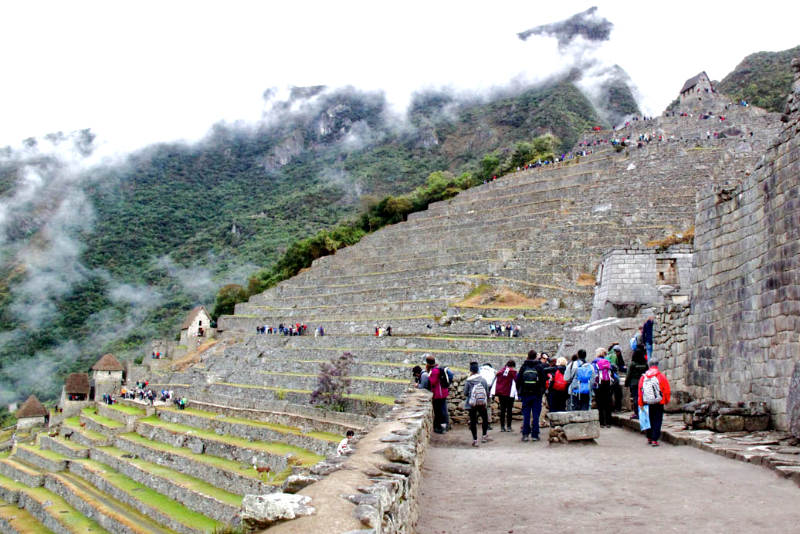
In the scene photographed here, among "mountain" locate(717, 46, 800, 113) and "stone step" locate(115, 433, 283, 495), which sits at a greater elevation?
"mountain" locate(717, 46, 800, 113)

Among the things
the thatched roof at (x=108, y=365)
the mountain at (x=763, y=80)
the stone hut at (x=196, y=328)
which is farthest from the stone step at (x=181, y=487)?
the mountain at (x=763, y=80)

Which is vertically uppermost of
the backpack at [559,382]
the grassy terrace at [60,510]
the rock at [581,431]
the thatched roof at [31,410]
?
the backpack at [559,382]

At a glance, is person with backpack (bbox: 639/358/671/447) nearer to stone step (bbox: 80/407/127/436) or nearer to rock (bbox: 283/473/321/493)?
rock (bbox: 283/473/321/493)

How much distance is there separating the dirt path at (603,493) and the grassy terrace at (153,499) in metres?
8.13

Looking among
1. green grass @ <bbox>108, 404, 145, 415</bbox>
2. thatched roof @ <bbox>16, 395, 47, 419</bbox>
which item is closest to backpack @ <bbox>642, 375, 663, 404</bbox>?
green grass @ <bbox>108, 404, 145, 415</bbox>

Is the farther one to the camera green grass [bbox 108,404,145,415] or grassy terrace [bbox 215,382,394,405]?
green grass [bbox 108,404,145,415]

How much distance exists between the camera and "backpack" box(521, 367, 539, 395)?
28.3 feet

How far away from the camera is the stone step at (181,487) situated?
15.1 metres

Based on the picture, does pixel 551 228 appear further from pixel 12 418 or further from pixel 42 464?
pixel 12 418

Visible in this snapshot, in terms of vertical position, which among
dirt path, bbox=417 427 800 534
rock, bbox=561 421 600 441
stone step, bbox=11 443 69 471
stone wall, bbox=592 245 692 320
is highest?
stone wall, bbox=592 245 692 320

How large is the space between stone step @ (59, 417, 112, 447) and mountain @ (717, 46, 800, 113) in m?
53.0

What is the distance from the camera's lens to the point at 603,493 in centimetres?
538

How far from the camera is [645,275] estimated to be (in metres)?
17.2

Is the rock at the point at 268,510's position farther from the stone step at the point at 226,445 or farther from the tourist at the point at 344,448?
the stone step at the point at 226,445
